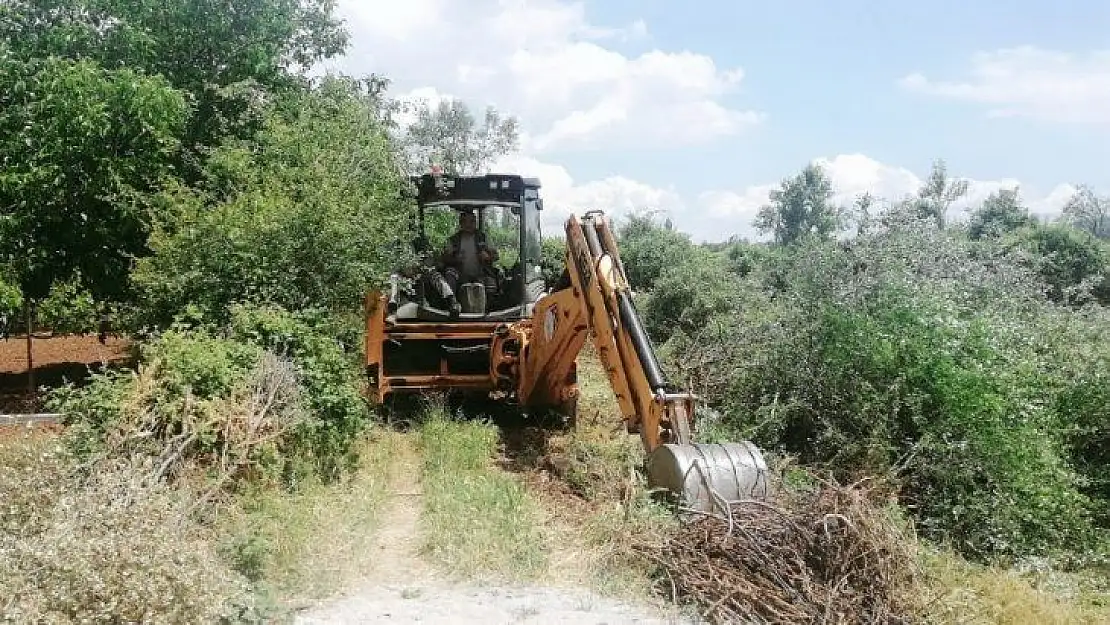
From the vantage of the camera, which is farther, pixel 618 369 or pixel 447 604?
pixel 618 369

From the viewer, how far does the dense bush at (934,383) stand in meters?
7.29

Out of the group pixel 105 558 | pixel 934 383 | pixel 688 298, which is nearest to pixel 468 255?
pixel 934 383

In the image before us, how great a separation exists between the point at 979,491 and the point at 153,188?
363 inches

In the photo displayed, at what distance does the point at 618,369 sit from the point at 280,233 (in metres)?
4.05

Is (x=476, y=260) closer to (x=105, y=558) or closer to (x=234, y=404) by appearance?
(x=234, y=404)

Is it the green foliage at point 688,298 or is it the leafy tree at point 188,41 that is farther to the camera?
the green foliage at point 688,298

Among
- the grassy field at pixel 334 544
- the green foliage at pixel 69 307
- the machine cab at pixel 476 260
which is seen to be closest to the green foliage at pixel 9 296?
the green foliage at pixel 69 307

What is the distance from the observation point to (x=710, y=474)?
596 centimetres

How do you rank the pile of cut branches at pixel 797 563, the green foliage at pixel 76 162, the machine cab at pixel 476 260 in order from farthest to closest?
the machine cab at pixel 476 260
the green foliage at pixel 76 162
the pile of cut branches at pixel 797 563

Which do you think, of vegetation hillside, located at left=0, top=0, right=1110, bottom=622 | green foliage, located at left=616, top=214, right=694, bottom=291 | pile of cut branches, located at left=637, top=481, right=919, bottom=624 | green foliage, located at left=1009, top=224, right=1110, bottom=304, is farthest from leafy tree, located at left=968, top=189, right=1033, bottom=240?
pile of cut branches, located at left=637, top=481, right=919, bottom=624

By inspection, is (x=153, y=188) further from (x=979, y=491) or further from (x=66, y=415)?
(x=979, y=491)

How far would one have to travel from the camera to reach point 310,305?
920cm

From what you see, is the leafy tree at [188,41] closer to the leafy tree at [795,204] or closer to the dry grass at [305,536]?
the dry grass at [305,536]

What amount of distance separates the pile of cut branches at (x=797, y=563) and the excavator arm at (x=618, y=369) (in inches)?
13.4
